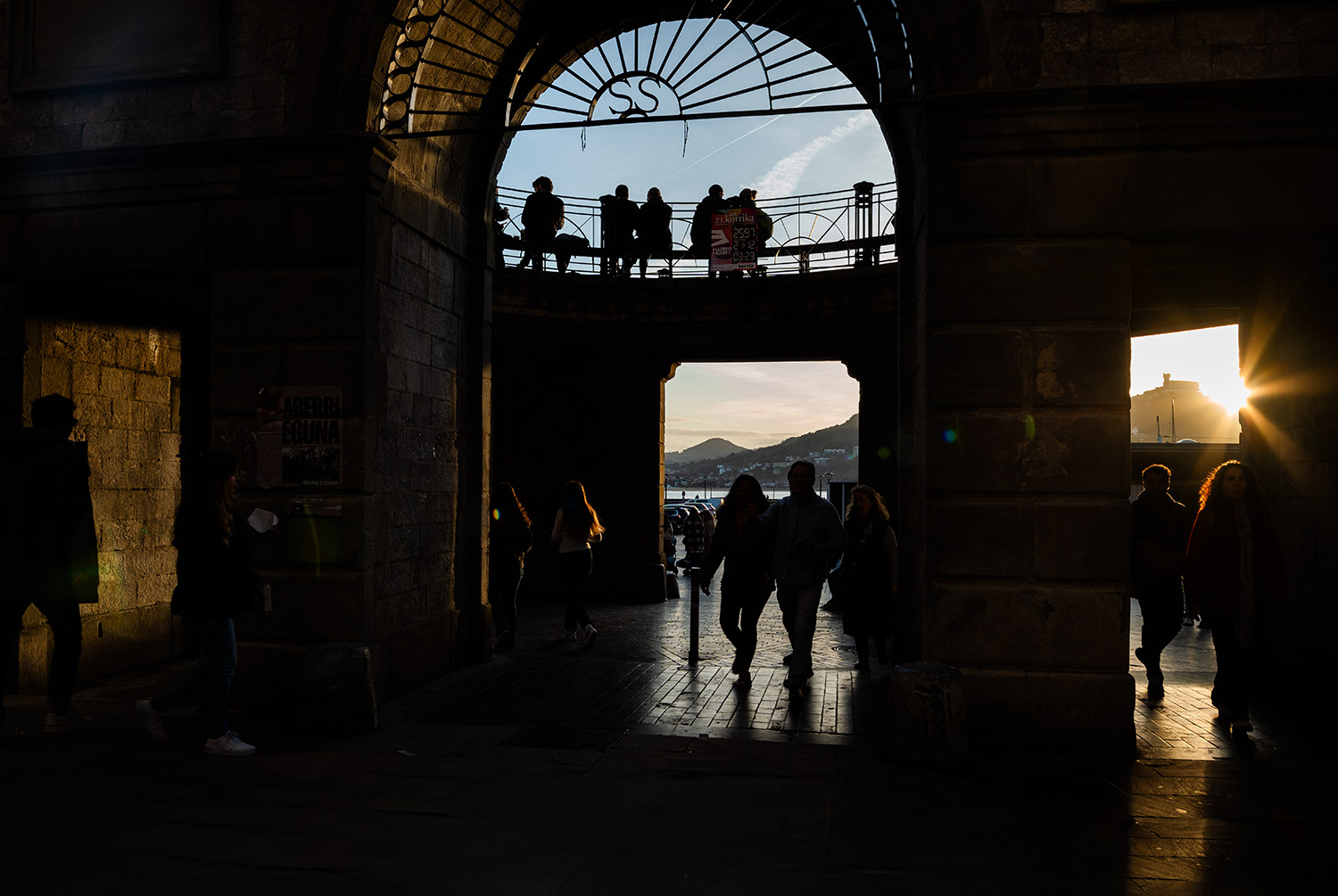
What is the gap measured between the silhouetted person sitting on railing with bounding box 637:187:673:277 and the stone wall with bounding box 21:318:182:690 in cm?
796

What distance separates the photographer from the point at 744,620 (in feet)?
26.6

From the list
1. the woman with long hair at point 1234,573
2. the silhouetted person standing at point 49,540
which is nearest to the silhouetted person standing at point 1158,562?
the woman with long hair at point 1234,573

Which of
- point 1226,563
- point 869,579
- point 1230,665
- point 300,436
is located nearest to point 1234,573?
point 1226,563

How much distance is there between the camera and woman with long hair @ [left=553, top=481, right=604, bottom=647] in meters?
10.0

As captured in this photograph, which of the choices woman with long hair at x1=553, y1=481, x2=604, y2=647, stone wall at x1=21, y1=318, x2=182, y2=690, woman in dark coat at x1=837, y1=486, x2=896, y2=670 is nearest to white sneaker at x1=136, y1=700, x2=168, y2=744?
stone wall at x1=21, y1=318, x2=182, y2=690

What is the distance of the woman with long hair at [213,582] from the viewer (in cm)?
544

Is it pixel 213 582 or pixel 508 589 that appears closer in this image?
pixel 213 582

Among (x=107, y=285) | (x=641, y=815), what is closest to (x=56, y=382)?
(x=107, y=285)

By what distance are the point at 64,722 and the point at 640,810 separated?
13.3ft

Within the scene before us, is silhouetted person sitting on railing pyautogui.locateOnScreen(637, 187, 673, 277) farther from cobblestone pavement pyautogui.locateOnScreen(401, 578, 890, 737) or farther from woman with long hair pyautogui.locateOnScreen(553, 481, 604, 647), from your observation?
cobblestone pavement pyautogui.locateOnScreen(401, 578, 890, 737)

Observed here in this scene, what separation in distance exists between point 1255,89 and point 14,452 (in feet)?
27.5

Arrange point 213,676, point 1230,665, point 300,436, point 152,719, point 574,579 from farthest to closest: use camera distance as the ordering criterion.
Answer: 1. point 574,579
2. point 300,436
3. point 1230,665
4. point 152,719
5. point 213,676

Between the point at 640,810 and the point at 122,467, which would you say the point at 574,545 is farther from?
the point at 640,810

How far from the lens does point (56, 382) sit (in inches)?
308
